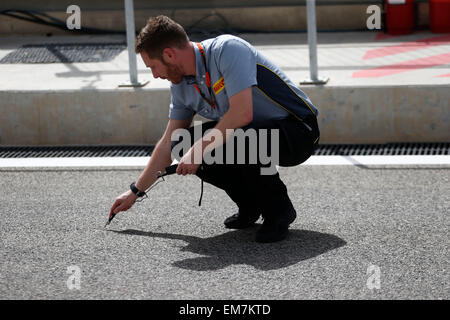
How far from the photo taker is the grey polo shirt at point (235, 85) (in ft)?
15.0

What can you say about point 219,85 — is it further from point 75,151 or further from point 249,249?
point 75,151

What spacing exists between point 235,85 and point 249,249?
91 cm

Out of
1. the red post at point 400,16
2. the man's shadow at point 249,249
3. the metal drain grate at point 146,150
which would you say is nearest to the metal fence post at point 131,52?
the metal drain grate at point 146,150

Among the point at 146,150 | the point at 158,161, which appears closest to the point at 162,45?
the point at 158,161

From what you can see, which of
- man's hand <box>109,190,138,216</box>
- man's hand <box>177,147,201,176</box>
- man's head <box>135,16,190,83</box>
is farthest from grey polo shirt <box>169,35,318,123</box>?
man's hand <box>109,190,138,216</box>

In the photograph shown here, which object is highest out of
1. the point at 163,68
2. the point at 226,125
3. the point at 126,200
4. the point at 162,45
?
the point at 162,45

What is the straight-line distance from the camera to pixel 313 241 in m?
4.96

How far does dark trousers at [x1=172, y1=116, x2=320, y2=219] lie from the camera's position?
480cm

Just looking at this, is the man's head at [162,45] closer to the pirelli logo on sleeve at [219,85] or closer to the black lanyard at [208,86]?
the black lanyard at [208,86]

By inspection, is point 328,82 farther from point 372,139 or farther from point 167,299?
point 167,299

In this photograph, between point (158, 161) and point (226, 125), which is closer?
point (226, 125)

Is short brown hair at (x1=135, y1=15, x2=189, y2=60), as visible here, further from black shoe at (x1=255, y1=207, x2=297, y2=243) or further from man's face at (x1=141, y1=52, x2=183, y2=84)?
black shoe at (x1=255, y1=207, x2=297, y2=243)

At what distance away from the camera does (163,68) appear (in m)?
4.67
